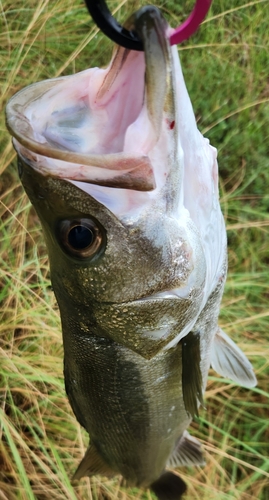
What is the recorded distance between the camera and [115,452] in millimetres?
1407

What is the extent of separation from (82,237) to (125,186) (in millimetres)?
128

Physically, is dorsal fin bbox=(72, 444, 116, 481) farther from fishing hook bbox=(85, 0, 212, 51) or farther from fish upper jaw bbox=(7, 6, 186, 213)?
fishing hook bbox=(85, 0, 212, 51)

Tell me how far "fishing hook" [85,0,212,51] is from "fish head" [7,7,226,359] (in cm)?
2

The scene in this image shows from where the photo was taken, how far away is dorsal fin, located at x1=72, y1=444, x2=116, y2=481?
4.86 feet

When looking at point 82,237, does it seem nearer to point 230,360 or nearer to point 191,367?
point 191,367

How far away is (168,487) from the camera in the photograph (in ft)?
5.60

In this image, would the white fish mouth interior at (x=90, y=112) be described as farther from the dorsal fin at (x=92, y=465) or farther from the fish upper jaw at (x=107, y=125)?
the dorsal fin at (x=92, y=465)

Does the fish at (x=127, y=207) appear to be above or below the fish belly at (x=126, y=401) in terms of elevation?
above

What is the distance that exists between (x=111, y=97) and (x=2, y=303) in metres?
1.75

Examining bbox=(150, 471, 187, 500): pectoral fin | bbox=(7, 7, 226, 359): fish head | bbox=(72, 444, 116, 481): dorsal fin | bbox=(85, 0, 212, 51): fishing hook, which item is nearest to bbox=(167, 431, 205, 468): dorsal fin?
bbox=(150, 471, 187, 500): pectoral fin

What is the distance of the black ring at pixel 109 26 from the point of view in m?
0.60

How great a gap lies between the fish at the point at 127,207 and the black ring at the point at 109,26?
2 centimetres

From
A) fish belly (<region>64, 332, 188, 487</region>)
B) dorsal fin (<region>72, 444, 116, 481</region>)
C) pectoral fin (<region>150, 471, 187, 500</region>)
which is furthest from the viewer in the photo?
pectoral fin (<region>150, 471, 187, 500</region>)

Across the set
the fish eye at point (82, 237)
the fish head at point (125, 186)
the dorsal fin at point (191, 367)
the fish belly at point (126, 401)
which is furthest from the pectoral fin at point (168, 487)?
the fish eye at point (82, 237)
